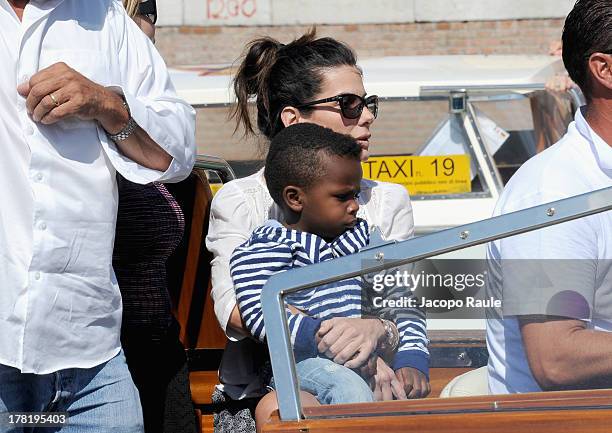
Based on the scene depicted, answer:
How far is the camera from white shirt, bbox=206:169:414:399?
264 cm

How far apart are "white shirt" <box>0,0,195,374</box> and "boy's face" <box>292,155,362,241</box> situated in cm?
39

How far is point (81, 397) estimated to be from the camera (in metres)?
2.23

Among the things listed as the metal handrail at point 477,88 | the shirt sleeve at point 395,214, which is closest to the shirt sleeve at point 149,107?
the shirt sleeve at point 395,214

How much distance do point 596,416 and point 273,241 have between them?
0.95 m

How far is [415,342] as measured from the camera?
6.33 ft

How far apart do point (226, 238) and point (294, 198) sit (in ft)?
0.75

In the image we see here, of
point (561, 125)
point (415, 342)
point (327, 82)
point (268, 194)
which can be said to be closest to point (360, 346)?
point (415, 342)

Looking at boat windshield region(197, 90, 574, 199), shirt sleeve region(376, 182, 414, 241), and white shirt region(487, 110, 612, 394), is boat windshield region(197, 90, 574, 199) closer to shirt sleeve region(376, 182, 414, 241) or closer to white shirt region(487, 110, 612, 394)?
shirt sleeve region(376, 182, 414, 241)

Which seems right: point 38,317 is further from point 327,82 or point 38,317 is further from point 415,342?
point 327,82

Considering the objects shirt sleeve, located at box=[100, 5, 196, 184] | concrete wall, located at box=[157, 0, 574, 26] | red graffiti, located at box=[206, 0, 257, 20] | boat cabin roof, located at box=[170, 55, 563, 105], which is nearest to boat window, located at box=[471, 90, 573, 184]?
boat cabin roof, located at box=[170, 55, 563, 105]

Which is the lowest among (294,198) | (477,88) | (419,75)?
(294,198)

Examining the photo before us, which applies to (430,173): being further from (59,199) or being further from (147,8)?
(59,199)

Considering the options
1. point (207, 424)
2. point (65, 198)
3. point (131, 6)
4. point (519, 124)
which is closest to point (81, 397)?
point (65, 198)

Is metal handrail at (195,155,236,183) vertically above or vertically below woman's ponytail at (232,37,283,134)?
below
